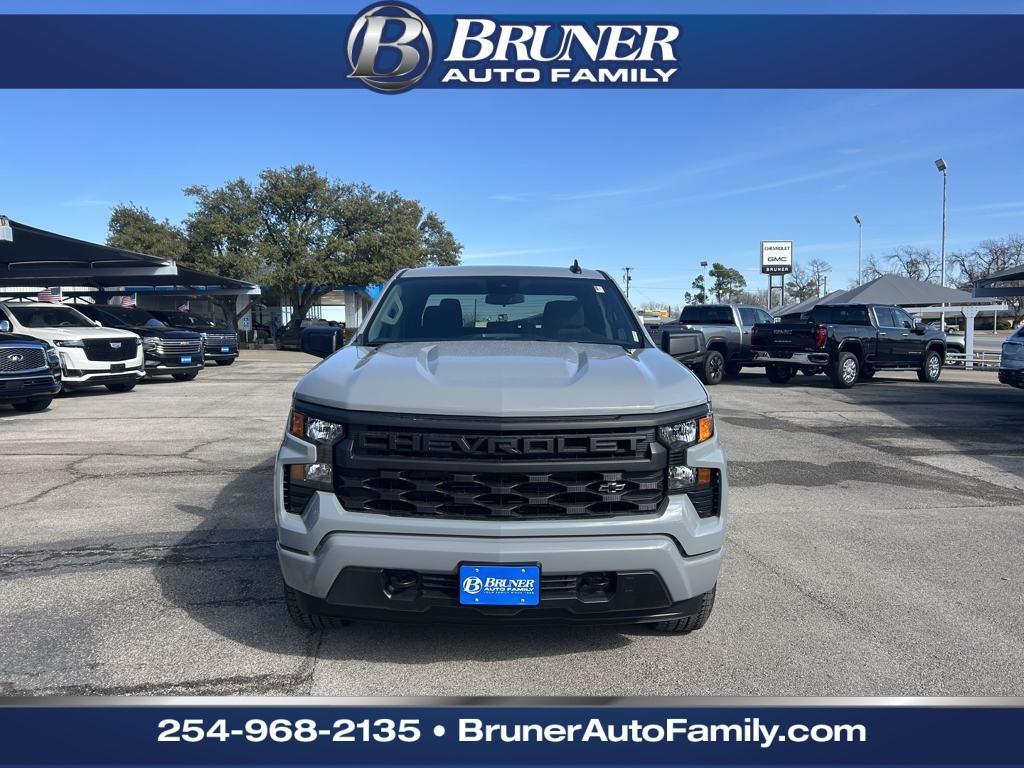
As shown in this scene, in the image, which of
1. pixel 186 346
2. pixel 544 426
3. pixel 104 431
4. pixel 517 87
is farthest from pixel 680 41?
pixel 186 346

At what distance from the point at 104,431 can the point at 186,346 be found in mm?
8145

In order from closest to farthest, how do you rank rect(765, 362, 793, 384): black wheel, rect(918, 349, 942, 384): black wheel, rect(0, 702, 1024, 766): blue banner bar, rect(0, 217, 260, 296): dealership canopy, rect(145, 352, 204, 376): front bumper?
rect(0, 702, 1024, 766): blue banner bar
rect(145, 352, 204, 376): front bumper
rect(765, 362, 793, 384): black wheel
rect(0, 217, 260, 296): dealership canopy
rect(918, 349, 942, 384): black wheel

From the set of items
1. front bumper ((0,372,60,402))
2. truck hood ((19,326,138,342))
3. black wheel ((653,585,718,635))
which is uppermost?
truck hood ((19,326,138,342))

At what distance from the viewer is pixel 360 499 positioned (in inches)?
126

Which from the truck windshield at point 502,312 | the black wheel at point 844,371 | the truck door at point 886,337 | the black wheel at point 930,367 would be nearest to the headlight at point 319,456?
the truck windshield at point 502,312

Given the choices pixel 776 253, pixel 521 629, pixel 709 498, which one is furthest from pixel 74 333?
pixel 776 253

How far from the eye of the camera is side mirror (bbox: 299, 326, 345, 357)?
4.86 m

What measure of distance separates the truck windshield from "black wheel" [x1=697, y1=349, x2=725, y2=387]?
13559 millimetres

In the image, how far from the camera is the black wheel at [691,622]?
354 centimetres

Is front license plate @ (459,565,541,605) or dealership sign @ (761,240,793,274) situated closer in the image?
front license plate @ (459,565,541,605)

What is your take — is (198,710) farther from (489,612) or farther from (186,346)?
(186,346)

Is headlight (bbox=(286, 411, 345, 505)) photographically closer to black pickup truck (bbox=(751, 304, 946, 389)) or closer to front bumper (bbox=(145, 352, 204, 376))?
black pickup truck (bbox=(751, 304, 946, 389))

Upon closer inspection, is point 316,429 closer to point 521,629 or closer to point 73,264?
point 521,629

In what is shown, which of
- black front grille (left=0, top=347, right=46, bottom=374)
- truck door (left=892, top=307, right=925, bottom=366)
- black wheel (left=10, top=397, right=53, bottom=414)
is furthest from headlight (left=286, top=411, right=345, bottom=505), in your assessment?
truck door (left=892, top=307, right=925, bottom=366)
